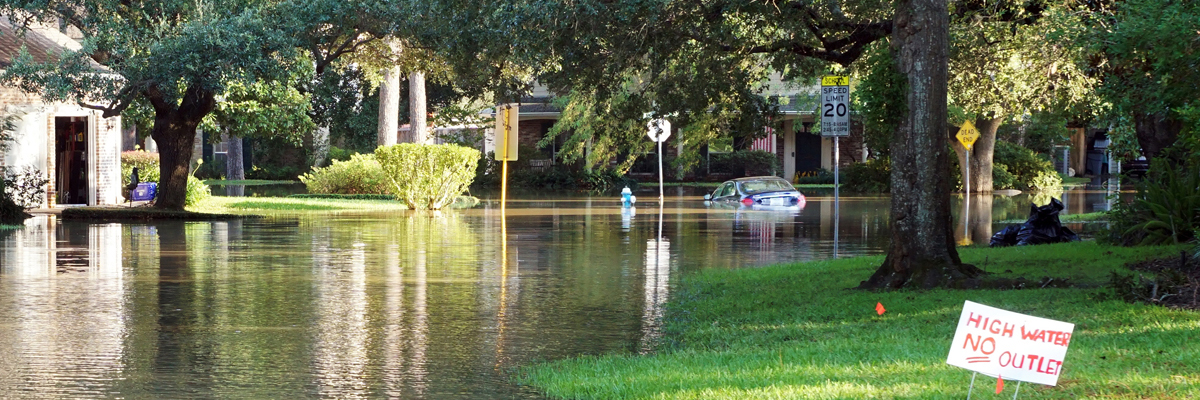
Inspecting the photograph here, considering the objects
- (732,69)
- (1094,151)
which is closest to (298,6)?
(732,69)

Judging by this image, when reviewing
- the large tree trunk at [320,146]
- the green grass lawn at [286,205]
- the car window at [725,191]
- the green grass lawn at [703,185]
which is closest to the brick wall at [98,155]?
the green grass lawn at [286,205]

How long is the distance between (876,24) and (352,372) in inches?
291

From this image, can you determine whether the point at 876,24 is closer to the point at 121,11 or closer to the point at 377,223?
the point at 377,223

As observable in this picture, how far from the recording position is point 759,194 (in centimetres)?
3459

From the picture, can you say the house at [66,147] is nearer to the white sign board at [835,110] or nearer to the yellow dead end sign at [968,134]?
the white sign board at [835,110]

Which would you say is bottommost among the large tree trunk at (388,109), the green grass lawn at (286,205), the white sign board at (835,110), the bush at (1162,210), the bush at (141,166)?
the green grass lawn at (286,205)

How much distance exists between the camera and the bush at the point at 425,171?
31.3 meters

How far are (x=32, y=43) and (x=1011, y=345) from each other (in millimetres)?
28068

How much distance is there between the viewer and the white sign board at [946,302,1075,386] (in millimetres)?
6320

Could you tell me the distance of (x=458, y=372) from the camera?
8977 millimetres

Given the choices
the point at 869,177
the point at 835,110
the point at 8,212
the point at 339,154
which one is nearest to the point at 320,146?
the point at 339,154

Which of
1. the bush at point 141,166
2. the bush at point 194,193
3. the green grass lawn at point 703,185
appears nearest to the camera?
the bush at point 194,193

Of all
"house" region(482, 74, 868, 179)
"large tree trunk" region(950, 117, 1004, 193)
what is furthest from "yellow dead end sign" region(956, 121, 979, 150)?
"house" region(482, 74, 868, 179)

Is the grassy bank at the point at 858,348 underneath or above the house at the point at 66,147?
underneath
